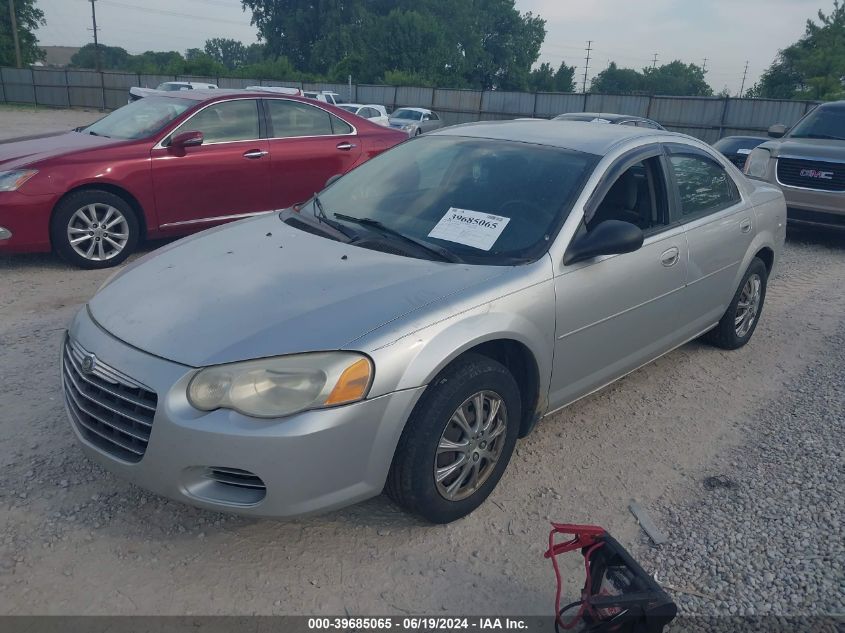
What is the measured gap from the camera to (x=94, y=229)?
5.99 m

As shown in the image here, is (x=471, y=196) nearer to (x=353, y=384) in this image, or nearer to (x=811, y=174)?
(x=353, y=384)

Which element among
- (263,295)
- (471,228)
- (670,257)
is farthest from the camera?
(670,257)

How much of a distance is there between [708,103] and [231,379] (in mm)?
27726

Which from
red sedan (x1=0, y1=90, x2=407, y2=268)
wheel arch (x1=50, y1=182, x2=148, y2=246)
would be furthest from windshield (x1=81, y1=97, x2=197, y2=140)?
wheel arch (x1=50, y1=182, x2=148, y2=246)

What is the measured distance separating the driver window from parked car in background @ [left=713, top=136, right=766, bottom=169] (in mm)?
10139

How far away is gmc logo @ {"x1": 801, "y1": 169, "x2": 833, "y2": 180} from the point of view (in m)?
8.41

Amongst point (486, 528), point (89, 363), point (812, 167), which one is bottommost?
point (486, 528)

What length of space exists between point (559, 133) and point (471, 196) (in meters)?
0.80

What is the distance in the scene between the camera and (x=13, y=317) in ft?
16.0

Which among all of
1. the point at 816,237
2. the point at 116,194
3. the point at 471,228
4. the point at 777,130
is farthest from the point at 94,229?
the point at 816,237

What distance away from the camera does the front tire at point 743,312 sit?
4738 millimetres

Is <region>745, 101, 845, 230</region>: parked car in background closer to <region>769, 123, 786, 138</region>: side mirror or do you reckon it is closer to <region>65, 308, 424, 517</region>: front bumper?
<region>769, 123, 786, 138</region>: side mirror

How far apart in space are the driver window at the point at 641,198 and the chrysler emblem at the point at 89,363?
98.2 inches

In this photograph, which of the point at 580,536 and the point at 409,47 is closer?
the point at 580,536
